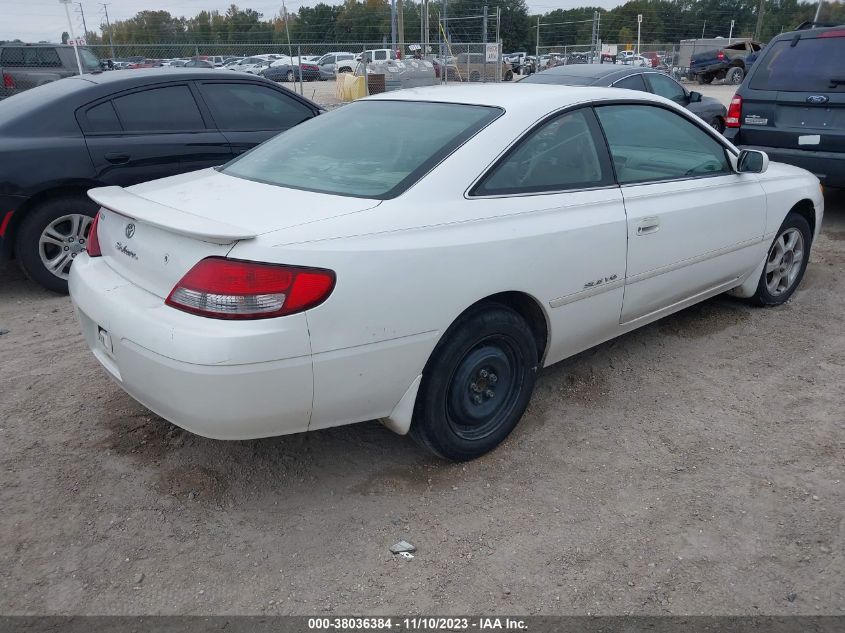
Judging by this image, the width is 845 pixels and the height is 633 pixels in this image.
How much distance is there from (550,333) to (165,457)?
1843mm

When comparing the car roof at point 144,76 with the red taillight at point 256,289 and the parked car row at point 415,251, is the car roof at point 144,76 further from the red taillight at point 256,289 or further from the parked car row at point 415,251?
the red taillight at point 256,289

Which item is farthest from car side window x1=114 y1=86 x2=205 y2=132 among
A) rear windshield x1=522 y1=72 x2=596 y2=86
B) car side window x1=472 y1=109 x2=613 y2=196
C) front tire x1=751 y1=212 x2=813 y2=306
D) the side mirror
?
rear windshield x1=522 y1=72 x2=596 y2=86

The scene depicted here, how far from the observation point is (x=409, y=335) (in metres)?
2.66

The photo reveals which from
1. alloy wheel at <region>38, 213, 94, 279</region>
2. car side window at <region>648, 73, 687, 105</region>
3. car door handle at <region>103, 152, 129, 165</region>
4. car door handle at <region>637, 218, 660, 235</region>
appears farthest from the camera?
car side window at <region>648, 73, 687, 105</region>

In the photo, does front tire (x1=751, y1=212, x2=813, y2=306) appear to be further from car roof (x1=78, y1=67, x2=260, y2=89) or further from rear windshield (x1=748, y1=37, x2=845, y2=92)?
car roof (x1=78, y1=67, x2=260, y2=89)

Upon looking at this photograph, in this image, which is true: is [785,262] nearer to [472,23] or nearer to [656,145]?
[656,145]

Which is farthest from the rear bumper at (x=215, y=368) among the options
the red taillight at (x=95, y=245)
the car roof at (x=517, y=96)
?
the car roof at (x=517, y=96)

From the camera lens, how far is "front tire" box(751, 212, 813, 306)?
15.7 ft

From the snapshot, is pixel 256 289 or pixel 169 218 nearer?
pixel 256 289

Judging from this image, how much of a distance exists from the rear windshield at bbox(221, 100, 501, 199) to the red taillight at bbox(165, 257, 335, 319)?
0.55m

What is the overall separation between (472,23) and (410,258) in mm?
→ 46369

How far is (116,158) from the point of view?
5254 millimetres

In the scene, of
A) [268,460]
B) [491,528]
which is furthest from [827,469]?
[268,460]

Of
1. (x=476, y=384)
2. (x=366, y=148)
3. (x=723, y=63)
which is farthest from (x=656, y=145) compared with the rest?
(x=723, y=63)
